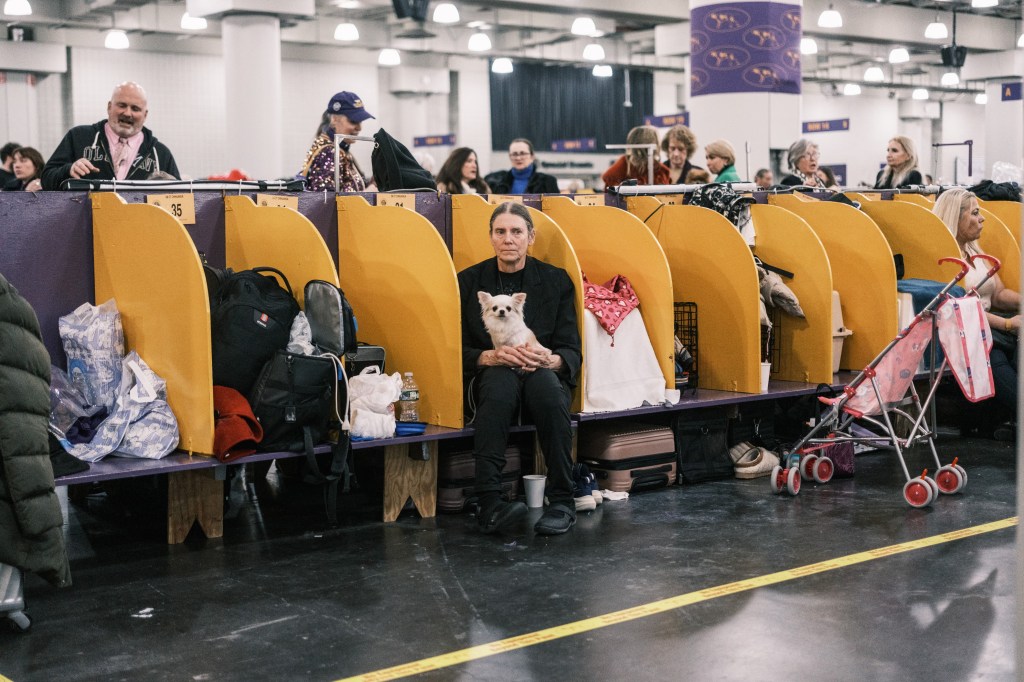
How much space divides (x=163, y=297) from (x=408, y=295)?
99 centimetres

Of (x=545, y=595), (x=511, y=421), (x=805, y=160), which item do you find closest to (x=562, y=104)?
(x=805, y=160)

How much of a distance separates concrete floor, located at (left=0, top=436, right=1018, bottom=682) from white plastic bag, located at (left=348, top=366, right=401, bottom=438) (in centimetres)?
40

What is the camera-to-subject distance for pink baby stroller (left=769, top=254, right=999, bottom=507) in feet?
15.9

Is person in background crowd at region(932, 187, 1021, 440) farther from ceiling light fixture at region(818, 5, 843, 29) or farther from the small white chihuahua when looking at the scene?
ceiling light fixture at region(818, 5, 843, 29)

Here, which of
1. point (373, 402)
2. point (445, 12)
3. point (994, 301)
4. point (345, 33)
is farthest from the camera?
point (345, 33)

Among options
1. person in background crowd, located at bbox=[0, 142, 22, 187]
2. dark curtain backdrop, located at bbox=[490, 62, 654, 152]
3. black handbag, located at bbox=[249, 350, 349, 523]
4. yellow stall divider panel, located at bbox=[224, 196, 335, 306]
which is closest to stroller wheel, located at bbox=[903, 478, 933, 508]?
black handbag, located at bbox=[249, 350, 349, 523]

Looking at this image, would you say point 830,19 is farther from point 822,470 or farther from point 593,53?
point 822,470

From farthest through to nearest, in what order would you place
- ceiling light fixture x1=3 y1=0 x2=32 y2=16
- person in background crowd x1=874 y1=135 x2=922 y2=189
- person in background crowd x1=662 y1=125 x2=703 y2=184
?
ceiling light fixture x1=3 y1=0 x2=32 y2=16, person in background crowd x1=874 y1=135 x2=922 y2=189, person in background crowd x1=662 y1=125 x2=703 y2=184

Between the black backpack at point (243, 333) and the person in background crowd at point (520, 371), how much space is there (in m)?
0.79

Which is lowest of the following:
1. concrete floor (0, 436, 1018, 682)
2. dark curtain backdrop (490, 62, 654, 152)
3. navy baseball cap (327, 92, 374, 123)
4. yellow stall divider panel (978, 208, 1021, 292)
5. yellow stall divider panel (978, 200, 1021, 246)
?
concrete floor (0, 436, 1018, 682)

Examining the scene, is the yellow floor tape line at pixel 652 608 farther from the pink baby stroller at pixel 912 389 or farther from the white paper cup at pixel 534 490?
the white paper cup at pixel 534 490

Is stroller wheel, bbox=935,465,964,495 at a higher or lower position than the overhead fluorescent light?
lower

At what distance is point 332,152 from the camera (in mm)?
5684

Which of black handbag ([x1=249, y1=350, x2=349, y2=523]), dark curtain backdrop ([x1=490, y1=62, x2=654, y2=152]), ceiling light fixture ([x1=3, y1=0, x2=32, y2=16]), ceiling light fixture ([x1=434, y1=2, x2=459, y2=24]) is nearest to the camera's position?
black handbag ([x1=249, y1=350, x2=349, y2=523])
